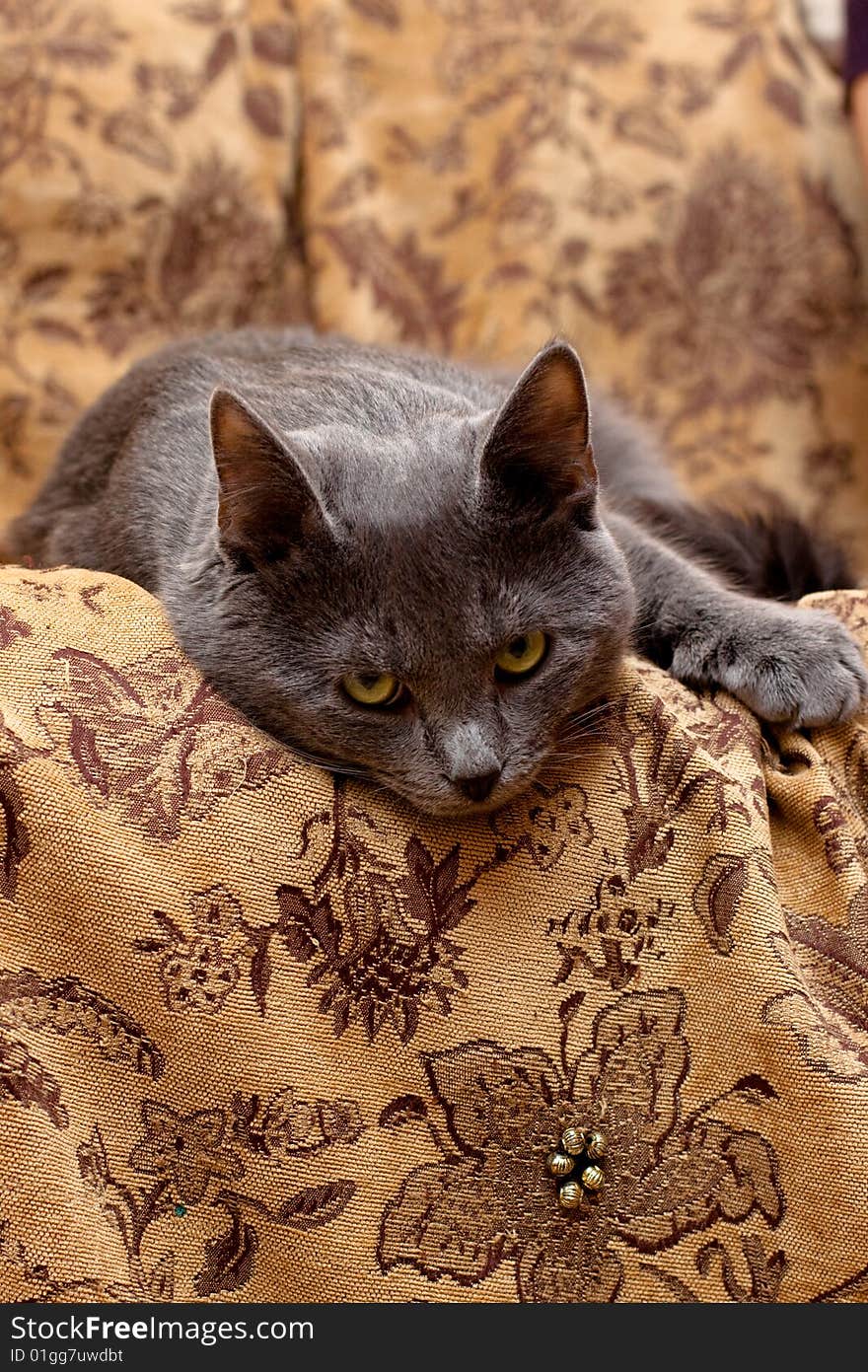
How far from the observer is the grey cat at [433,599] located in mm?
1095

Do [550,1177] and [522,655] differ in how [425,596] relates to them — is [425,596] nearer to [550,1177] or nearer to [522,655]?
[522,655]

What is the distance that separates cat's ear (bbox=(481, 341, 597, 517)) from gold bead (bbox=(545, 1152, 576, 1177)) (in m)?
0.59

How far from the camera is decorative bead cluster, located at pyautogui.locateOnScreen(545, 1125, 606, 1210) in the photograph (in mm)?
1061

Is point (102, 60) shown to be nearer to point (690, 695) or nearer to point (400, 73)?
point (400, 73)

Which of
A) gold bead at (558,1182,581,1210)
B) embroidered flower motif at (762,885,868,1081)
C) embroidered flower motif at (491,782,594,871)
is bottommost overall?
gold bead at (558,1182,581,1210)

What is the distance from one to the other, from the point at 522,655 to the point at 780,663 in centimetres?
29

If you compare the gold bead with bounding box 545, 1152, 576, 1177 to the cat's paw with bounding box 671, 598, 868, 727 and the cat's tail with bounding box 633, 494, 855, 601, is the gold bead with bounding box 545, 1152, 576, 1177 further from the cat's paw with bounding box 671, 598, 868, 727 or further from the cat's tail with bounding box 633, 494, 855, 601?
the cat's tail with bounding box 633, 494, 855, 601

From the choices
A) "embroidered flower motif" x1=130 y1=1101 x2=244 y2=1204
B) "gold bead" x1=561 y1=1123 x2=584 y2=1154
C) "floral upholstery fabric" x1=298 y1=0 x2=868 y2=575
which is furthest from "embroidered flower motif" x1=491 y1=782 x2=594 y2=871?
"floral upholstery fabric" x1=298 y1=0 x2=868 y2=575

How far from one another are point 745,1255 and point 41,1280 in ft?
1.93

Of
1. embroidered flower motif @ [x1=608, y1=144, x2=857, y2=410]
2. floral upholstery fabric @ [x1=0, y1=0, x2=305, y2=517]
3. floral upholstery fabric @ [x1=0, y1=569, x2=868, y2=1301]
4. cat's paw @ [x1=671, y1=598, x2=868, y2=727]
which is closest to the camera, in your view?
floral upholstery fabric @ [x1=0, y1=569, x2=868, y2=1301]

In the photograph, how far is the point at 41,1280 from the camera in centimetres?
95

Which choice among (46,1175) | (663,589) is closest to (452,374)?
(663,589)

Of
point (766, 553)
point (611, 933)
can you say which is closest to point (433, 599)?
point (611, 933)

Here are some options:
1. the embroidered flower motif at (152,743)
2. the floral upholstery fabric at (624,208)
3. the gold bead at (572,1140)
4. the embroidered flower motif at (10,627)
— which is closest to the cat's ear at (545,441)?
the embroidered flower motif at (152,743)
